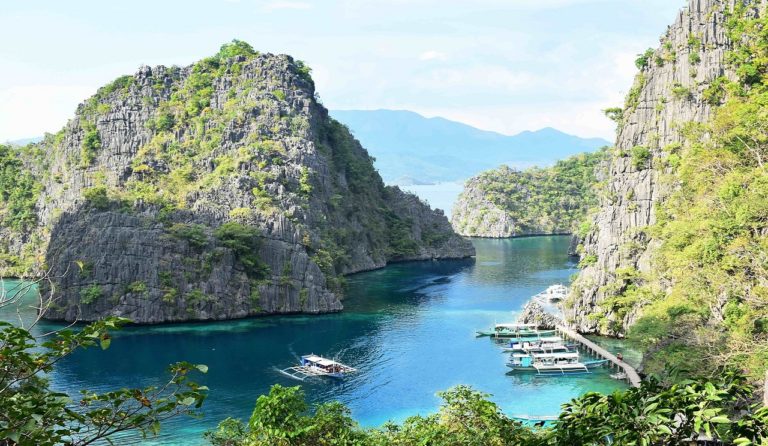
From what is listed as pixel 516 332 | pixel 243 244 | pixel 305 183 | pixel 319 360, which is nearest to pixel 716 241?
pixel 516 332

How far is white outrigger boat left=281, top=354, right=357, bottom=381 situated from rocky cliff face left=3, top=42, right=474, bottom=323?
71.8ft

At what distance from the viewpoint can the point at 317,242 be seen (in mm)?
88625

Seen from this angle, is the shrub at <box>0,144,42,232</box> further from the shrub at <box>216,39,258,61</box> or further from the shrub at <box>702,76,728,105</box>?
the shrub at <box>702,76,728,105</box>

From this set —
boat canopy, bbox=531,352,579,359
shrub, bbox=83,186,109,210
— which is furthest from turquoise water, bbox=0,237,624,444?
shrub, bbox=83,186,109,210

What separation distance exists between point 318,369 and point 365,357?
5922 mm

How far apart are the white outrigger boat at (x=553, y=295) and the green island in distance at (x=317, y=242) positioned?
547 centimetres

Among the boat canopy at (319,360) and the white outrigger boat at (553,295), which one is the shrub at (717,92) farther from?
the boat canopy at (319,360)

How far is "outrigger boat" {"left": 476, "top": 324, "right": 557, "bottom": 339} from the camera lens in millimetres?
65500

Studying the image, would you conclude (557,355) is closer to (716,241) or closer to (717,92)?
(716,241)

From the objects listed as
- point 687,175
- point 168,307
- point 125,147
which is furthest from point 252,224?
point 687,175

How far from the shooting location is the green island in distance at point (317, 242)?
1241 cm

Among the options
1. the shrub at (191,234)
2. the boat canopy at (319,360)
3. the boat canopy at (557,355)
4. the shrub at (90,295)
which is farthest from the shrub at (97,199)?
the boat canopy at (557,355)

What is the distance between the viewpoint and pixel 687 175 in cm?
5622

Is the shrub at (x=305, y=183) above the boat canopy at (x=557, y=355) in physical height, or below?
above
